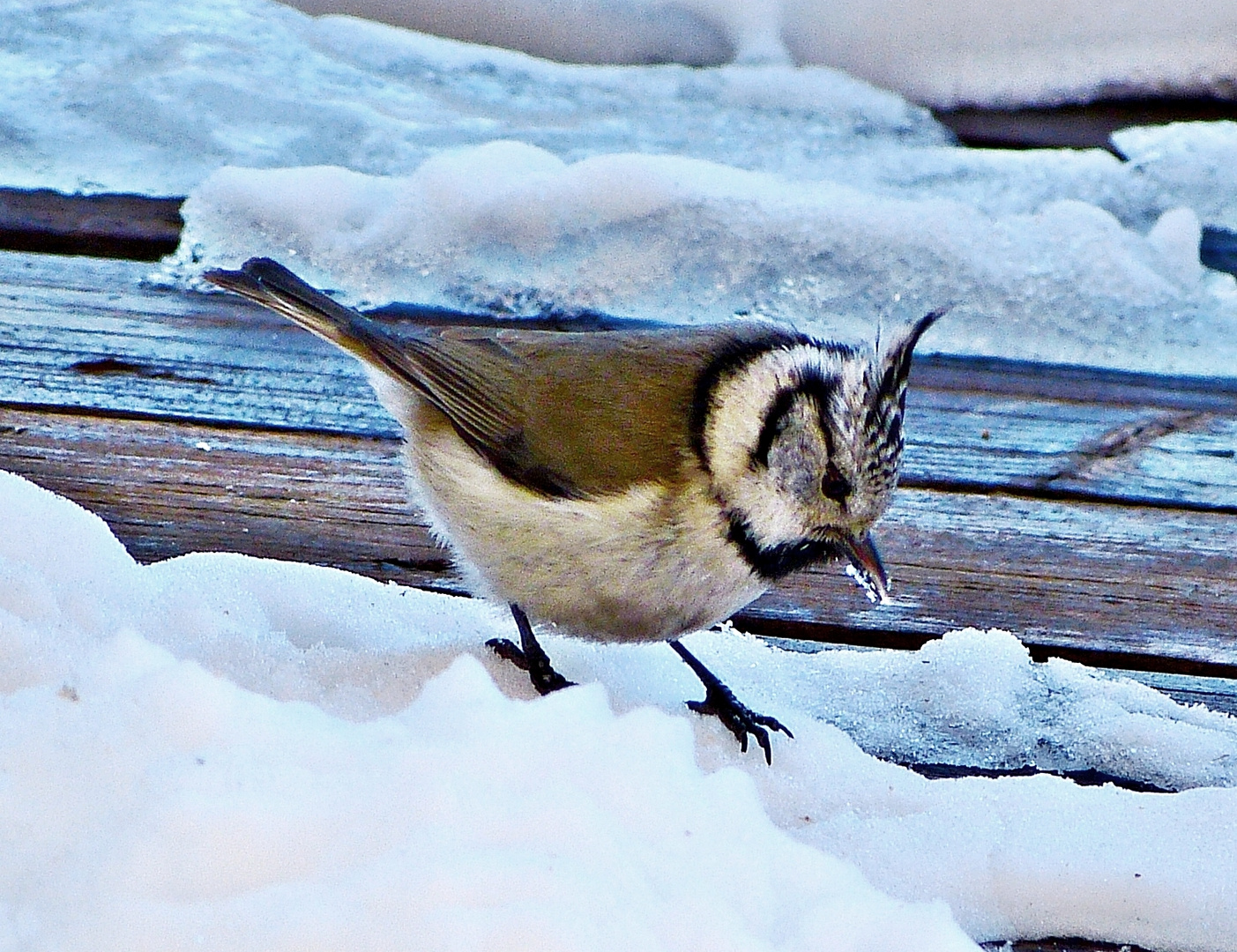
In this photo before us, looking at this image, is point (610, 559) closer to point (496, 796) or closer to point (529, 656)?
point (529, 656)

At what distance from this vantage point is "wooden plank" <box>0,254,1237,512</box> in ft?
8.73

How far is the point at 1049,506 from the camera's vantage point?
8.55ft

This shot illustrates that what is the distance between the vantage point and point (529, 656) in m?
2.15

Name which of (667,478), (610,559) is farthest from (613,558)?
(667,478)

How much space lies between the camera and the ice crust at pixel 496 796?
130 centimetres

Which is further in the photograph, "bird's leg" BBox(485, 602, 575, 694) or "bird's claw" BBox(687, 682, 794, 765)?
"bird's leg" BBox(485, 602, 575, 694)

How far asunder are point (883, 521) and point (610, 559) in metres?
0.69

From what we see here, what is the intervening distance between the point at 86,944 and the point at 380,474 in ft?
4.58

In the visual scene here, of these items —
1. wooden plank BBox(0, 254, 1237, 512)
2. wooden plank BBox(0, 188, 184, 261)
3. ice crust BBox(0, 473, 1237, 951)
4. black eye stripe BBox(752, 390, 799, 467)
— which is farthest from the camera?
wooden plank BBox(0, 188, 184, 261)

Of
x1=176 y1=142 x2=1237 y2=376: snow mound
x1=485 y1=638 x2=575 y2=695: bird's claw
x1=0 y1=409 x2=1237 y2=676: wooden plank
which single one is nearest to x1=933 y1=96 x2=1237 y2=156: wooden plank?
x1=176 y1=142 x2=1237 y2=376: snow mound

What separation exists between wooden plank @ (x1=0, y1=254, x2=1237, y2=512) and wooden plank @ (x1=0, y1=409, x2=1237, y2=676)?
0.06 m

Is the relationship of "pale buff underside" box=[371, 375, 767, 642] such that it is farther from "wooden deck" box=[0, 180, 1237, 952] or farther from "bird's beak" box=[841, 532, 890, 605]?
"wooden deck" box=[0, 180, 1237, 952]

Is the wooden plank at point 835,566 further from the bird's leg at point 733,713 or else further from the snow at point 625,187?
the snow at point 625,187

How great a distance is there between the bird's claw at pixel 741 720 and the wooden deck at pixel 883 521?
1.01 feet
